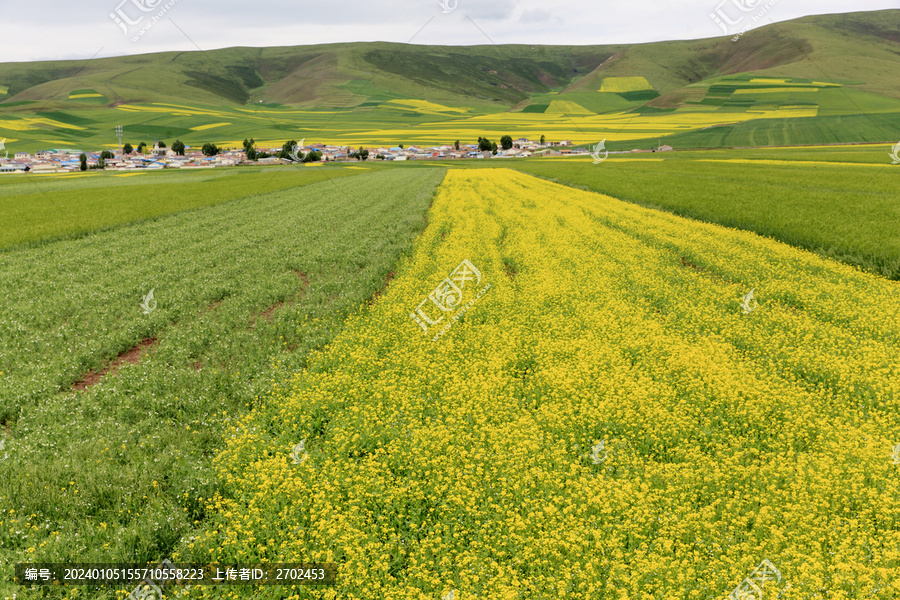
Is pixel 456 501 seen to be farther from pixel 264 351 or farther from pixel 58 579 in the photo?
pixel 264 351

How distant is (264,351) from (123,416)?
10.3 ft

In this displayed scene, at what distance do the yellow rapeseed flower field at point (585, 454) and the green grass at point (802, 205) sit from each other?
5641 millimetres

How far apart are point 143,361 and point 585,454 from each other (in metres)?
9.17

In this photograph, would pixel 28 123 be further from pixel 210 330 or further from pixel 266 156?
pixel 210 330

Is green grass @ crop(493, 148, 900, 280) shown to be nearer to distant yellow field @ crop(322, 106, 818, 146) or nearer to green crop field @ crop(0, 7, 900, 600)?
green crop field @ crop(0, 7, 900, 600)

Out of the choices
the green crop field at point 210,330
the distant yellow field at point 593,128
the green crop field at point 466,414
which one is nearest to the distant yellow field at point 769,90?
the distant yellow field at point 593,128

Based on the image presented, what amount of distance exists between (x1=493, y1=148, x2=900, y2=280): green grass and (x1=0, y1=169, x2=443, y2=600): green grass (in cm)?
1662

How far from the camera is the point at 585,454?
680 cm

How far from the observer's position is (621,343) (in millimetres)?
10508

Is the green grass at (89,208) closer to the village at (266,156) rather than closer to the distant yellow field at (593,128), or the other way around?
the village at (266,156)

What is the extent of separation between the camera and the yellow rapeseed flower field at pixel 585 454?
503 centimetres

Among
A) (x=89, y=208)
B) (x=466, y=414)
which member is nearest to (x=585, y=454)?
(x=466, y=414)

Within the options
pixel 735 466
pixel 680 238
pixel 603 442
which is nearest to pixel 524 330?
pixel 603 442

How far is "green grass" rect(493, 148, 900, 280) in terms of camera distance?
17.8m
